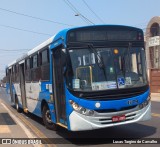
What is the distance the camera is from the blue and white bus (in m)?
8.96

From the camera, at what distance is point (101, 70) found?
30.1ft

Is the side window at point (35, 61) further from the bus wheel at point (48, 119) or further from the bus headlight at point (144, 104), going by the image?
the bus headlight at point (144, 104)

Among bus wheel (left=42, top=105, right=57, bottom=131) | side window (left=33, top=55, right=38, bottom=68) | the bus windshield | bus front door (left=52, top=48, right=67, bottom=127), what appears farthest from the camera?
side window (left=33, top=55, right=38, bottom=68)

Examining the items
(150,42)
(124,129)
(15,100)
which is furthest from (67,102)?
(150,42)

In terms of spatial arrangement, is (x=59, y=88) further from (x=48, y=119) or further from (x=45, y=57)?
(x=48, y=119)

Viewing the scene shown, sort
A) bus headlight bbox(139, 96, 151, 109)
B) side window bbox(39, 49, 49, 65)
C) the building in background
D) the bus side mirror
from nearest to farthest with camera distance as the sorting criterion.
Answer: the bus side mirror
bus headlight bbox(139, 96, 151, 109)
side window bbox(39, 49, 49, 65)
the building in background

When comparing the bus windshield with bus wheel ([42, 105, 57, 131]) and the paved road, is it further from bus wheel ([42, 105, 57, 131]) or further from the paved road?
bus wheel ([42, 105, 57, 131])

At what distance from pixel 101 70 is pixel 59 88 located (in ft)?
5.09

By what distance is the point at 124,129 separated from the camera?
1127 cm

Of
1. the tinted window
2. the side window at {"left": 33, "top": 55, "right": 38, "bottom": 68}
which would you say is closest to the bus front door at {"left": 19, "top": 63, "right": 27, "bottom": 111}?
the side window at {"left": 33, "top": 55, "right": 38, "bottom": 68}

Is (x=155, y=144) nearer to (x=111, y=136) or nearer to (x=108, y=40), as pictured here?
(x=111, y=136)

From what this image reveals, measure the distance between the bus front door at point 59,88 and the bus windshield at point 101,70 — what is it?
69 cm

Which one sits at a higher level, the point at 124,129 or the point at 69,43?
the point at 69,43

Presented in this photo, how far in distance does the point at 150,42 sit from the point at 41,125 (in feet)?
89.8
